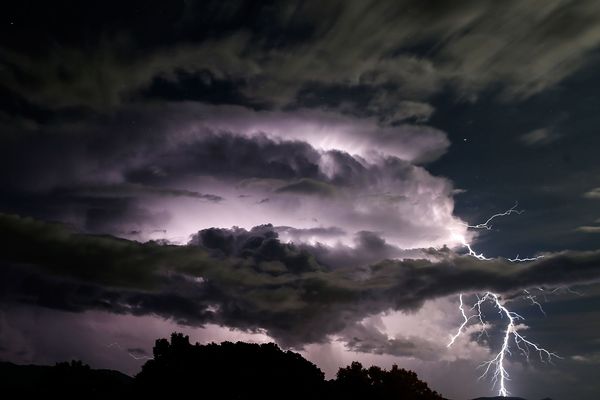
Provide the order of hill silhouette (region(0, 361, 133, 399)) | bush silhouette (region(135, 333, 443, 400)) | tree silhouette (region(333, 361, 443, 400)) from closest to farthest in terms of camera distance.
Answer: hill silhouette (region(0, 361, 133, 399))
bush silhouette (region(135, 333, 443, 400))
tree silhouette (region(333, 361, 443, 400))

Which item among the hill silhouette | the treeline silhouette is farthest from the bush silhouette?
the hill silhouette

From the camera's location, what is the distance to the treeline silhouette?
43.2 m

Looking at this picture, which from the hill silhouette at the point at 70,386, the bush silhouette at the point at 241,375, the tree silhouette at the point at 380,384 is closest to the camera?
the hill silhouette at the point at 70,386

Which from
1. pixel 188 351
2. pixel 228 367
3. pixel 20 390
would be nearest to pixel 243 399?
pixel 228 367

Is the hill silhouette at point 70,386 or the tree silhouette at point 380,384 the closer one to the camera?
the hill silhouette at point 70,386

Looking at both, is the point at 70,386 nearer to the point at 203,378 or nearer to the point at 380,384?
the point at 203,378

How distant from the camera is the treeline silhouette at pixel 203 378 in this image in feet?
142

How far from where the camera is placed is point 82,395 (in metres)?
43.4

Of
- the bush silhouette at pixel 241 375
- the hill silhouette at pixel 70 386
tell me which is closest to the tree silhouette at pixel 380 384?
the bush silhouette at pixel 241 375

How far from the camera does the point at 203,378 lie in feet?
146

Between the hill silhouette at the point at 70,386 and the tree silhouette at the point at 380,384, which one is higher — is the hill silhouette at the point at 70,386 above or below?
below

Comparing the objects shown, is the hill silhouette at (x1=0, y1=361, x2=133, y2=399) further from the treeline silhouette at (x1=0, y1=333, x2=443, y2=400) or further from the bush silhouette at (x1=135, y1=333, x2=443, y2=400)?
Answer: the bush silhouette at (x1=135, y1=333, x2=443, y2=400)

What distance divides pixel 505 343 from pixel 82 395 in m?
42.6

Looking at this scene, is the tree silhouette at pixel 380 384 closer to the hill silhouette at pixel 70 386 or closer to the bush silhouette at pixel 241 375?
the bush silhouette at pixel 241 375
